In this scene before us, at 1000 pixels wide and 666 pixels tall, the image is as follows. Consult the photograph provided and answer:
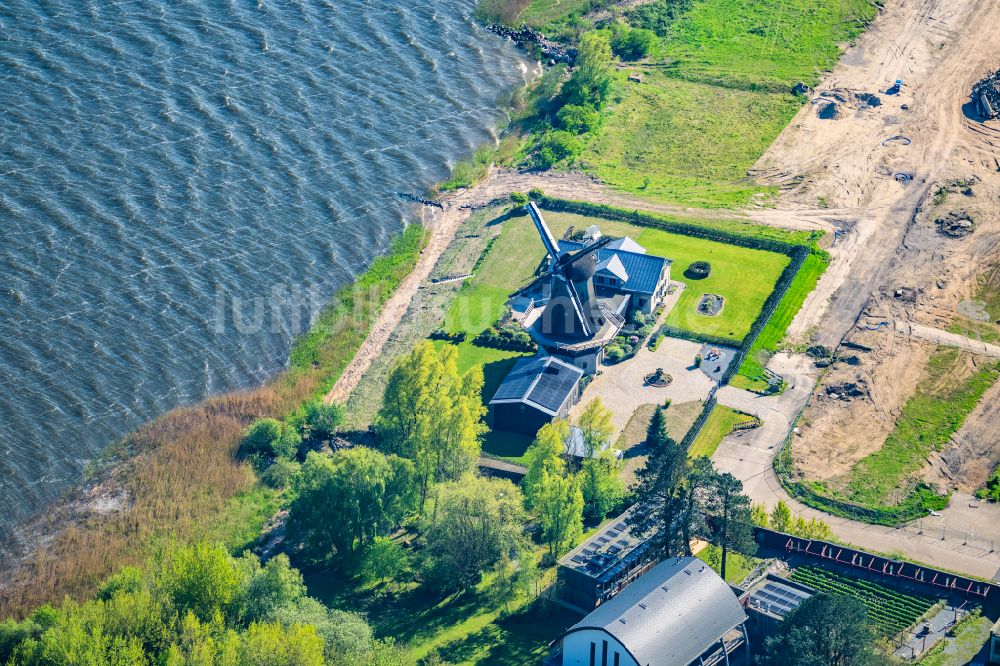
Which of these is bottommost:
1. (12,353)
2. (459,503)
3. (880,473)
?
(12,353)

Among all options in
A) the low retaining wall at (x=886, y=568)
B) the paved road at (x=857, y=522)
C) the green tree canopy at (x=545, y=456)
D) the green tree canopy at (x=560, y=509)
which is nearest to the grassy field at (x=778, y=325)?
the paved road at (x=857, y=522)

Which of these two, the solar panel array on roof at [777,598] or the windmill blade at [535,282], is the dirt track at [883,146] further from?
the solar panel array on roof at [777,598]

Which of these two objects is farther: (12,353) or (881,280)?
(881,280)

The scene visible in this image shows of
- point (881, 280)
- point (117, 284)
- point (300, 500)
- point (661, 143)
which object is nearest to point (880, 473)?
point (881, 280)

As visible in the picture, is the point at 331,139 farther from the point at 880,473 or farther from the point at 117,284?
the point at 880,473

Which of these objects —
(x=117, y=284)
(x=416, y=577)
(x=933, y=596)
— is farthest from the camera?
(x=117, y=284)

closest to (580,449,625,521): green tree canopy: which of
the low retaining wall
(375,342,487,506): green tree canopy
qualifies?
(375,342,487,506): green tree canopy

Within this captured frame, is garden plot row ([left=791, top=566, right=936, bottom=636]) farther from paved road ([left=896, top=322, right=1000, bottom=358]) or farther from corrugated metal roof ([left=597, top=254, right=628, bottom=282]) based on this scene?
corrugated metal roof ([left=597, top=254, right=628, bottom=282])

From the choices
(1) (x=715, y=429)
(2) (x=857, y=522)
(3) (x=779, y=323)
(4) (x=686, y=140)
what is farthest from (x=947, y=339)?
(4) (x=686, y=140)
